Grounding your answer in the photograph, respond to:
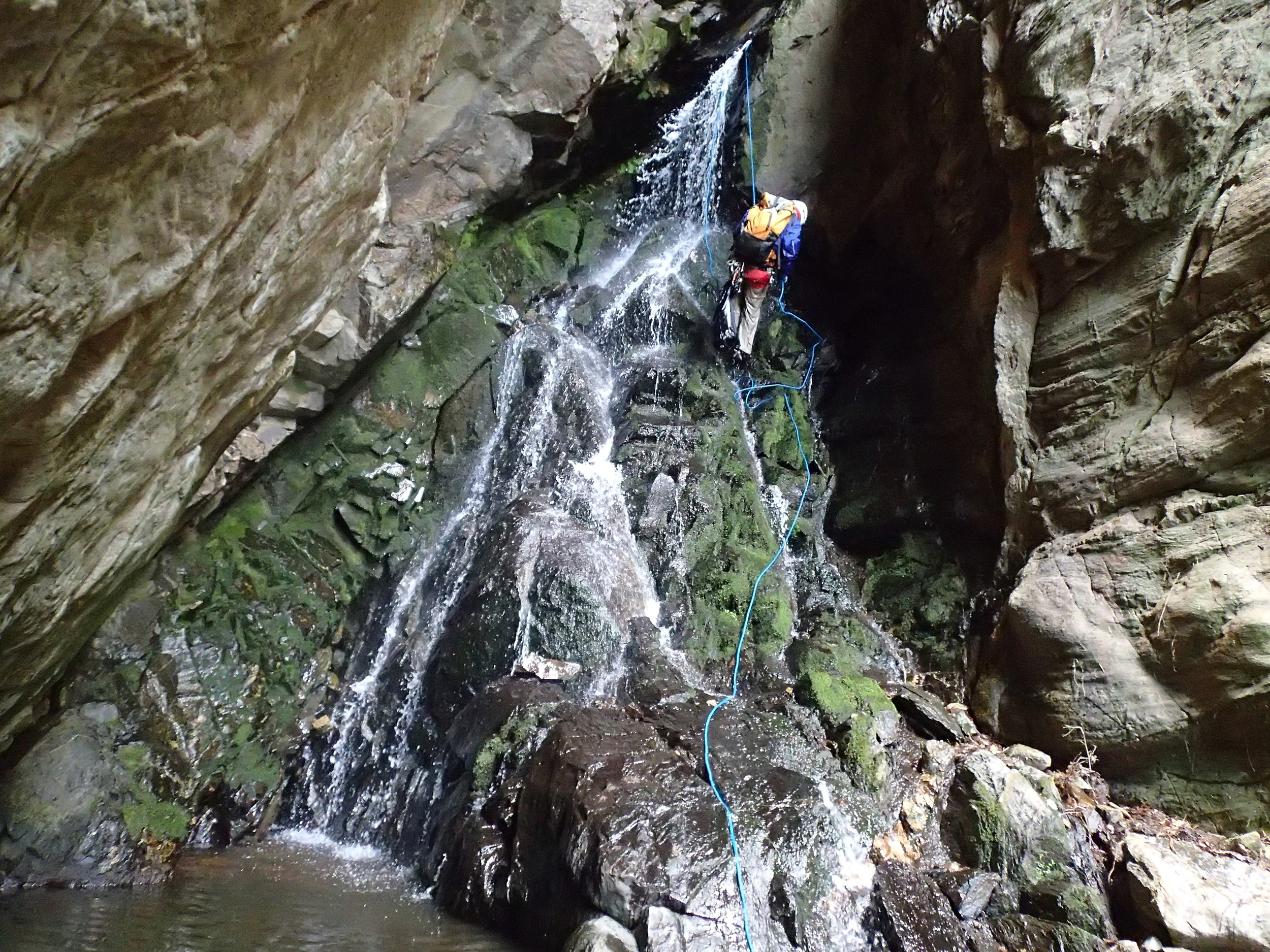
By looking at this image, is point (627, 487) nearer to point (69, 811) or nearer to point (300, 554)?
point (300, 554)

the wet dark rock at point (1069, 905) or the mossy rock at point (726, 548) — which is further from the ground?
the mossy rock at point (726, 548)

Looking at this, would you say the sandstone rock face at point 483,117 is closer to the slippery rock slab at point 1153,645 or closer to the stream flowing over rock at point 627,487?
the stream flowing over rock at point 627,487

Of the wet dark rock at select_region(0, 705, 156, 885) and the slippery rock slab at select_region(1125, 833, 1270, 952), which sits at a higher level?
the slippery rock slab at select_region(1125, 833, 1270, 952)

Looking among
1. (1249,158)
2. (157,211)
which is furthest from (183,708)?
(1249,158)

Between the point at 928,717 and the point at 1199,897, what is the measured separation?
6.19 ft

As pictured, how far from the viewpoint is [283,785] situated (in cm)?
606

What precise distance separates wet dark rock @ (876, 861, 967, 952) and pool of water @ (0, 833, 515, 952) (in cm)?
204

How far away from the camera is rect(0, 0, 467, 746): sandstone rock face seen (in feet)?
5.41

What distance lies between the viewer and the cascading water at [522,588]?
5.84 m

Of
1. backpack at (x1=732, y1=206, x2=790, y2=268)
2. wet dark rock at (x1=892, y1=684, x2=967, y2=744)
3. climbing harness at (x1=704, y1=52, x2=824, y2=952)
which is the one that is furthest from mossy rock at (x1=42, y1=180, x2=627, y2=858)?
wet dark rock at (x1=892, y1=684, x2=967, y2=744)

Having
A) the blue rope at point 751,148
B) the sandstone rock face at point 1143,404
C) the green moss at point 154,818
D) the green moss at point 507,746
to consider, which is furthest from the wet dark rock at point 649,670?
the blue rope at point 751,148

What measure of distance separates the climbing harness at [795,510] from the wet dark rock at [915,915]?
811mm

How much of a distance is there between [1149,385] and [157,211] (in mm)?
5783

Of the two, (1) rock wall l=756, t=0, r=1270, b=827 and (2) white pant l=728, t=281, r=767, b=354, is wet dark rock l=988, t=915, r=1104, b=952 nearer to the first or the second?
(1) rock wall l=756, t=0, r=1270, b=827
